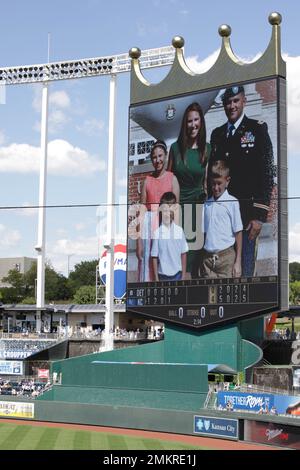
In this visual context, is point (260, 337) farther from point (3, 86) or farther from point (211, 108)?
point (3, 86)

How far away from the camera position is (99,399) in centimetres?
3145

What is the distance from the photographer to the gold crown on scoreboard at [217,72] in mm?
27422

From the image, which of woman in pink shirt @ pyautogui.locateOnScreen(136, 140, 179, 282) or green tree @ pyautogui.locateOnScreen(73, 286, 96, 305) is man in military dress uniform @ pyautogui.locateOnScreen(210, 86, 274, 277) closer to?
woman in pink shirt @ pyautogui.locateOnScreen(136, 140, 179, 282)

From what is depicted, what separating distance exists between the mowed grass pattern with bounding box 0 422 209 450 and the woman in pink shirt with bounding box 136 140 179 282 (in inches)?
253

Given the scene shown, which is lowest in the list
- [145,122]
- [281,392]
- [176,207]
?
[281,392]

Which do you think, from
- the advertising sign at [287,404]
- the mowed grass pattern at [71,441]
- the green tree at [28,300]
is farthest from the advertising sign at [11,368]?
the green tree at [28,300]

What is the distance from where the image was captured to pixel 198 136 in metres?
29.1

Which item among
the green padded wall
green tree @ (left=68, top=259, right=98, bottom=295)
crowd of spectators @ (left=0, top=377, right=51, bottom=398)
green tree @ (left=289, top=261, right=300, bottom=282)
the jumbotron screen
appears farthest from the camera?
green tree @ (left=289, top=261, right=300, bottom=282)

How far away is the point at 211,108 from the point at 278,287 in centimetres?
699

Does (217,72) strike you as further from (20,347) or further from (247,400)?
(20,347)

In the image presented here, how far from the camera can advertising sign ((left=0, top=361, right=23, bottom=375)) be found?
37.9 meters

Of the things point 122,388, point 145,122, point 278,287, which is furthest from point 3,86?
point 278,287

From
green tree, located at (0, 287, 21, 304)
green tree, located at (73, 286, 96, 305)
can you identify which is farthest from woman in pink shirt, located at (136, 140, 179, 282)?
green tree, located at (0, 287, 21, 304)

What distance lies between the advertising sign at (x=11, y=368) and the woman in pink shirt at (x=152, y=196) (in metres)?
10.4
